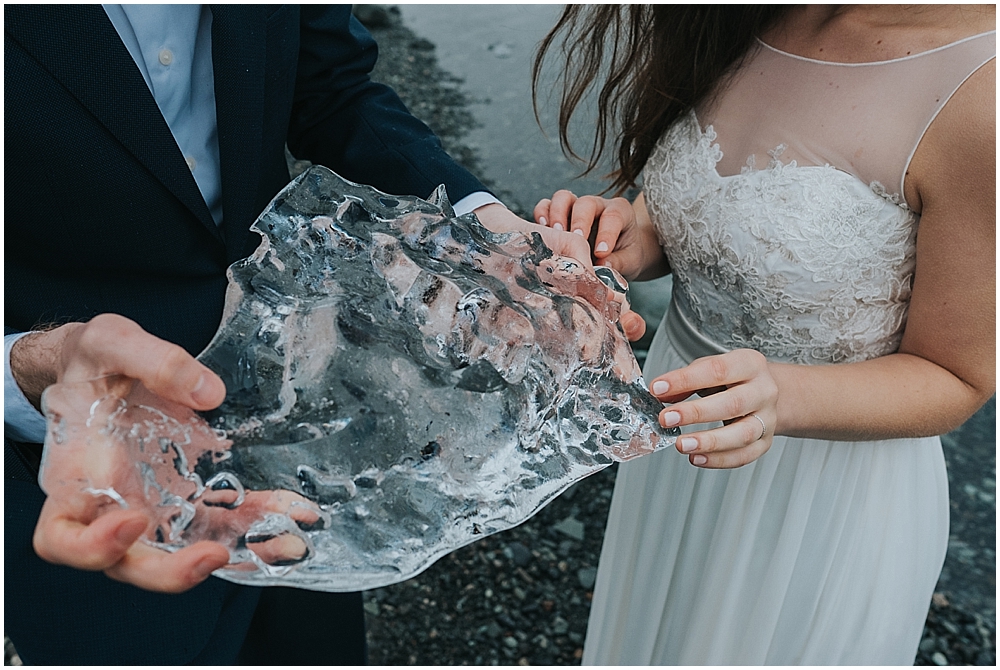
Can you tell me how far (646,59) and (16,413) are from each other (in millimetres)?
1344

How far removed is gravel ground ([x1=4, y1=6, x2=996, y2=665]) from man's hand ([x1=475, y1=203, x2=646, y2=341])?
5.11 ft

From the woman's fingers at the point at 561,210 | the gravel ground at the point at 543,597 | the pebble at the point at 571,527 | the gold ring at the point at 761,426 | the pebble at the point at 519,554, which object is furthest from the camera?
the pebble at the point at 571,527

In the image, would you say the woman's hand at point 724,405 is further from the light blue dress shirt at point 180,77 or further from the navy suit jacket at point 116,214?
the light blue dress shirt at point 180,77

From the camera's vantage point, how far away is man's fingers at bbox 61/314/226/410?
36.2 inches

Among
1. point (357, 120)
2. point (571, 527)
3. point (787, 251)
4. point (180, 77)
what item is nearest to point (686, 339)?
point (787, 251)

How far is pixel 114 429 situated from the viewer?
95cm

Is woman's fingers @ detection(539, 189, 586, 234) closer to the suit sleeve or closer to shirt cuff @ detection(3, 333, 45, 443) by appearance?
the suit sleeve

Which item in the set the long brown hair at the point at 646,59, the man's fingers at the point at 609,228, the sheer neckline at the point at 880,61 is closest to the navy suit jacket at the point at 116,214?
the man's fingers at the point at 609,228

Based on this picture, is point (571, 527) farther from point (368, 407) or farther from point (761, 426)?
point (368, 407)

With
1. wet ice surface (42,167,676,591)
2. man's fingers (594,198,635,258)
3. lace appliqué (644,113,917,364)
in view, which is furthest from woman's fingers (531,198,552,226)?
wet ice surface (42,167,676,591)

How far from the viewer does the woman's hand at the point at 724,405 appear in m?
1.14

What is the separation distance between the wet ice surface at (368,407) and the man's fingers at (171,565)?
0.03m

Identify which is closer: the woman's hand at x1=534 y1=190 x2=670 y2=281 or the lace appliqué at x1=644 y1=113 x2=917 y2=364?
the lace appliqué at x1=644 y1=113 x2=917 y2=364

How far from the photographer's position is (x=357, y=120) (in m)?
1.75
